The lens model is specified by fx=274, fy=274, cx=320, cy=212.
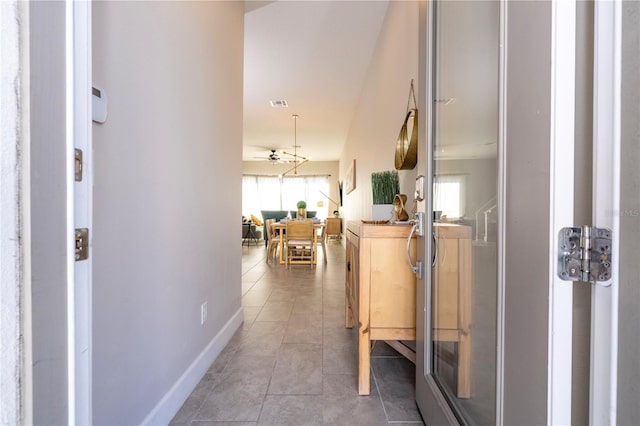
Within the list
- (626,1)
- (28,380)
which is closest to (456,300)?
(626,1)

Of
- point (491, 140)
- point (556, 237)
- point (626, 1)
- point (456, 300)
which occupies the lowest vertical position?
point (456, 300)

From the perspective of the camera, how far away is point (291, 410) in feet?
4.32

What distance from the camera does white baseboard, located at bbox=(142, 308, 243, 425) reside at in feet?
3.82

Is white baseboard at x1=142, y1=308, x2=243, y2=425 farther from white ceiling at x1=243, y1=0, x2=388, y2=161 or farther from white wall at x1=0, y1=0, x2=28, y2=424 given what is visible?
white ceiling at x1=243, y1=0, x2=388, y2=161

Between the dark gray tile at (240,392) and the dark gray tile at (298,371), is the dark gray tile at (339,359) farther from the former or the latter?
the dark gray tile at (240,392)

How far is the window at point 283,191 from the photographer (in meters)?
10.2

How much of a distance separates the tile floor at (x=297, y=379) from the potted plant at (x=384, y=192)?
0.98 meters

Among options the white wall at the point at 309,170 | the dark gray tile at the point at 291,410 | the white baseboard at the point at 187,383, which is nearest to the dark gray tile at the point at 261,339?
the white baseboard at the point at 187,383

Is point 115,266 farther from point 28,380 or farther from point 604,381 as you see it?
point 604,381

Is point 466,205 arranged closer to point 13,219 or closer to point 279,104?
point 13,219

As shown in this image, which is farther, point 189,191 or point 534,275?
point 189,191

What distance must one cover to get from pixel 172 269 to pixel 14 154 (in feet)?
3.38

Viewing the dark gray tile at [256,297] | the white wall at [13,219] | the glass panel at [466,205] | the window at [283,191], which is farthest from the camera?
the window at [283,191]

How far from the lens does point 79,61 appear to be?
0.50 m
